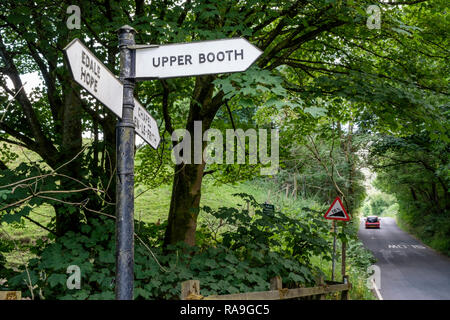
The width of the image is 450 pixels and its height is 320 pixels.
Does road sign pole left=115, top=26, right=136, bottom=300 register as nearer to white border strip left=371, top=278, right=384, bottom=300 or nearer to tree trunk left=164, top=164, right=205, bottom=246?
tree trunk left=164, top=164, right=205, bottom=246

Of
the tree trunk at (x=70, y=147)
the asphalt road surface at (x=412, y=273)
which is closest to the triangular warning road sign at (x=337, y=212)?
the asphalt road surface at (x=412, y=273)

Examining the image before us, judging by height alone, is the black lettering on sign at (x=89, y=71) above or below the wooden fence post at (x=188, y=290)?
above

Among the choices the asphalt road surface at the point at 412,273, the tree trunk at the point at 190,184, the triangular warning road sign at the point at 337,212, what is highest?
the tree trunk at the point at 190,184

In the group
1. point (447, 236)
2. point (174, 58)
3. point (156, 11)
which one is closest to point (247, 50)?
point (174, 58)

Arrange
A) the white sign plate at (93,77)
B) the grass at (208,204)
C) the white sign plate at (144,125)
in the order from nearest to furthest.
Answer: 1. the white sign plate at (93,77)
2. the white sign plate at (144,125)
3. the grass at (208,204)

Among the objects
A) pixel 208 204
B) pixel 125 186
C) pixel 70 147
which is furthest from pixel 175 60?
pixel 208 204

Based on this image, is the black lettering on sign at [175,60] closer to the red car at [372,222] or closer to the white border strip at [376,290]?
the white border strip at [376,290]

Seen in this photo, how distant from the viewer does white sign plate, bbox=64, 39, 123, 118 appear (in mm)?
1746

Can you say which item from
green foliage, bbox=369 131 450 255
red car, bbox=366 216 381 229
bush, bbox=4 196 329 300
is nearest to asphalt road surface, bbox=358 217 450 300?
green foliage, bbox=369 131 450 255

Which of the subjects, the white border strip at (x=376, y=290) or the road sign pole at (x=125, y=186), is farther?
the white border strip at (x=376, y=290)

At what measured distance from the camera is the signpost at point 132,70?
1.86m

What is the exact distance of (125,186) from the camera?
1865mm

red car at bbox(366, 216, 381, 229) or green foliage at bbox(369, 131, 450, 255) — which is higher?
green foliage at bbox(369, 131, 450, 255)
